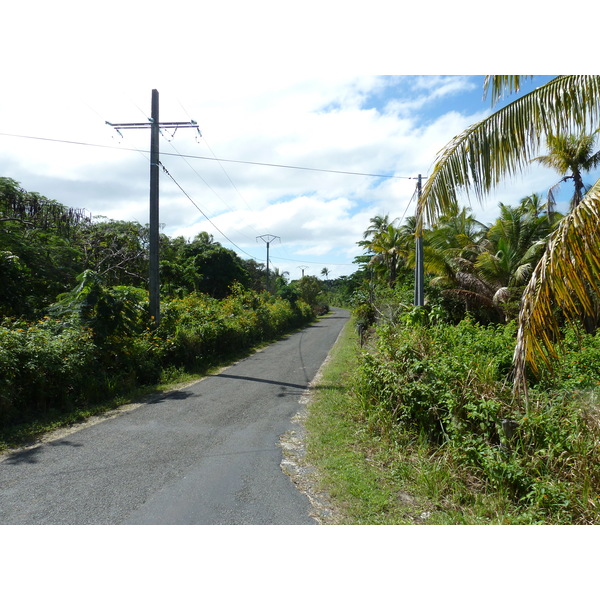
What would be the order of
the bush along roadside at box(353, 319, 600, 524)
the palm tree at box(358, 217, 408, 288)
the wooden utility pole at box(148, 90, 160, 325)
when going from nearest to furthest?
the bush along roadside at box(353, 319, 600, 524) → the wooden utility pole at box(148, 90, 160, 325) → the palm tree at box(358, 217, 408, 288)

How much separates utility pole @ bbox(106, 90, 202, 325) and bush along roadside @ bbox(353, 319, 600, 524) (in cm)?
622

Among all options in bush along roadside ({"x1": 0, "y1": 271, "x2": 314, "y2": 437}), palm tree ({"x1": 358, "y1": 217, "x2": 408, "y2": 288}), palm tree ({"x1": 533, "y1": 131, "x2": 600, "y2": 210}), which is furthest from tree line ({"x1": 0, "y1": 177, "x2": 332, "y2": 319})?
palm tree ({"x1": 533, "y1": 131, "x2": 600, "y2": 210})

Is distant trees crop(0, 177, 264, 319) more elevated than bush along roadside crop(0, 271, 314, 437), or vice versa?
distant trees crop(0, 177, 264, 319)

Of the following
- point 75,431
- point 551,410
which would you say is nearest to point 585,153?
point 551,410

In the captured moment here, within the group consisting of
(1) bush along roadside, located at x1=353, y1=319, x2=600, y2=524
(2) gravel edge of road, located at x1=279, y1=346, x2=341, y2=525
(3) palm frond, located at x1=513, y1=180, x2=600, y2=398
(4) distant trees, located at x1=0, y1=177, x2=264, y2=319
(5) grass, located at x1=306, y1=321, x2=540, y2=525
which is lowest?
(2) gravel edge of road, located at x1=279, y1=346, x2=341, y2=525

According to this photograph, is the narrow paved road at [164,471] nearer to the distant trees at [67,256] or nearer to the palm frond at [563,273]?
the palm frond at [563,273]

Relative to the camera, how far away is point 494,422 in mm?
4355

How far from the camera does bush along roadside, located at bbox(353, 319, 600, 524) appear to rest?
11.3ft

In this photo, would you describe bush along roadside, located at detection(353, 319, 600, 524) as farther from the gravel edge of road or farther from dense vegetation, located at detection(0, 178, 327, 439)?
dense vegetation, located at detection(0, 178, 327, 439)

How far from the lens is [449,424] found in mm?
4672

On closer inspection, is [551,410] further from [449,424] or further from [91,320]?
[91,320]

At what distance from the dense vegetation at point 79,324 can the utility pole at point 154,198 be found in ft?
1.10

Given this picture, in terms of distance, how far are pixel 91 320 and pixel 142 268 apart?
A: 36.7 feet

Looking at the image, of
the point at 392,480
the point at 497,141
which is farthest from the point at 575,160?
the point at 392,480
